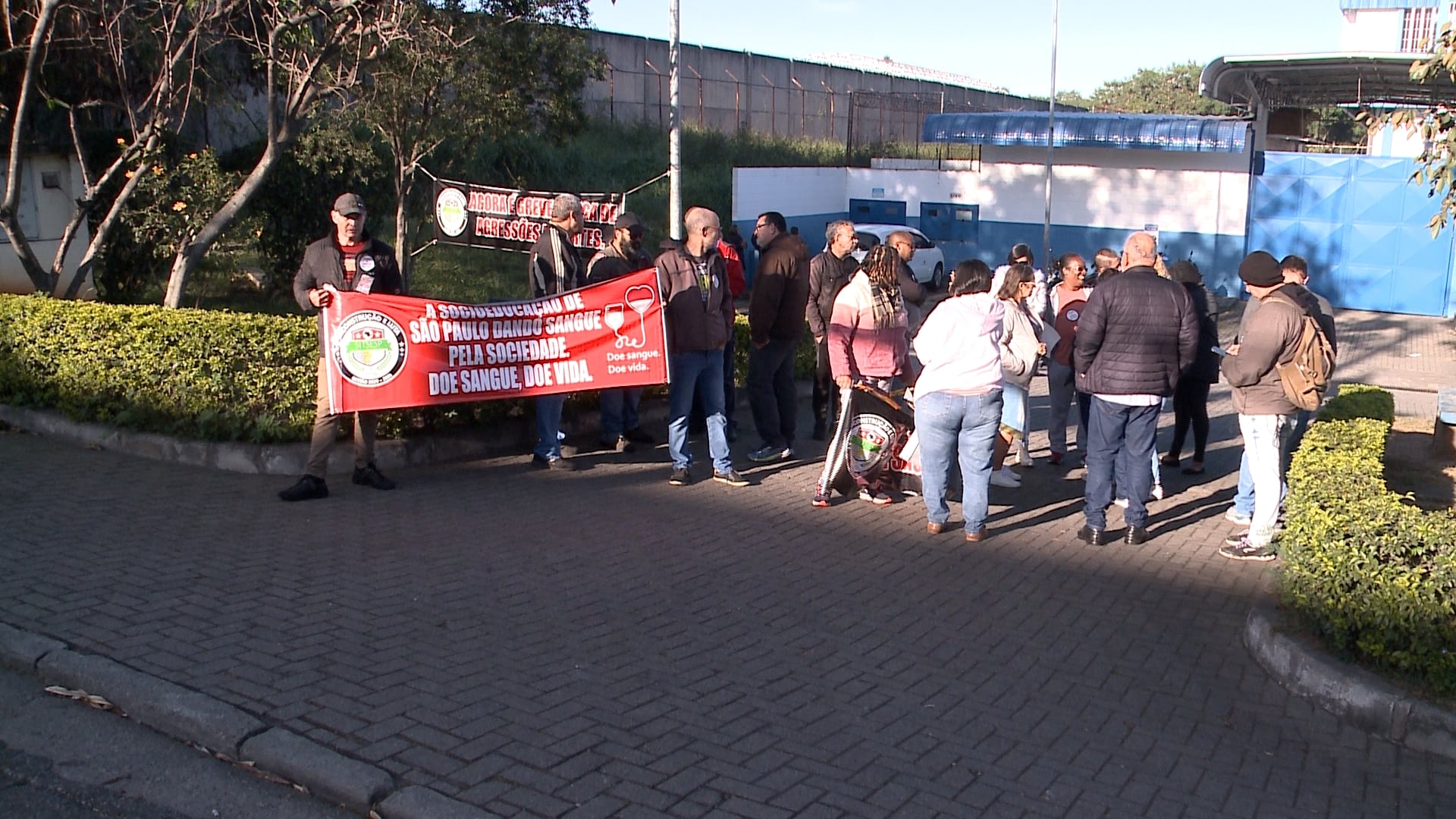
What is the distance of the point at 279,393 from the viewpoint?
8.61 metres

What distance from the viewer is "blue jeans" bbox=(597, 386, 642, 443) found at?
951 centimetres

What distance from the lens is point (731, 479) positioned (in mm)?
8773

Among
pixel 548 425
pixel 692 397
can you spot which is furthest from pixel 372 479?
pixel 692 397

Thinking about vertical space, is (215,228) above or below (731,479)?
above

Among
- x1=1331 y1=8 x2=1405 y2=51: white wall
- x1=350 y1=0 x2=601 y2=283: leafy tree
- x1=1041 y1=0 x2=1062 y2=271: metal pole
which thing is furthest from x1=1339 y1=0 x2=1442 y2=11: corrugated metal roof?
x1=350 y1=0 x2=601 y2=283: leafy tree

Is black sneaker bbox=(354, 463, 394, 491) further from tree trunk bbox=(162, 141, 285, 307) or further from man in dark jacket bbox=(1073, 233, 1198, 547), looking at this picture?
man in dark jacket bbox=(1073, 233, 1198, 547)

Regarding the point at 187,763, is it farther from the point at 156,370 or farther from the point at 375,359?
the point at 156,370

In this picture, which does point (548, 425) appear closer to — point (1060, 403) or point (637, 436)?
point (637, 436)

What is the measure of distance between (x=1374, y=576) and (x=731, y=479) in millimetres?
4485

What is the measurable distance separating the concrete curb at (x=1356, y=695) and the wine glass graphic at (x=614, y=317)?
4.64 meters

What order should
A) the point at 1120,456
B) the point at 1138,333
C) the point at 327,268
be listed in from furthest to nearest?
the point at 327,268, the point at 1120,456, the point at 1138,333

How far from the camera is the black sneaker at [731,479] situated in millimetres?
8766

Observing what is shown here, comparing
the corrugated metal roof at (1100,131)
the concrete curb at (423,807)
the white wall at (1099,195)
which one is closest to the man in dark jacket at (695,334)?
the concrete curb at (423,807)

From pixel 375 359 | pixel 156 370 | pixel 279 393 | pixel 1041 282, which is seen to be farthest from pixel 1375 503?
pixel 156 370
